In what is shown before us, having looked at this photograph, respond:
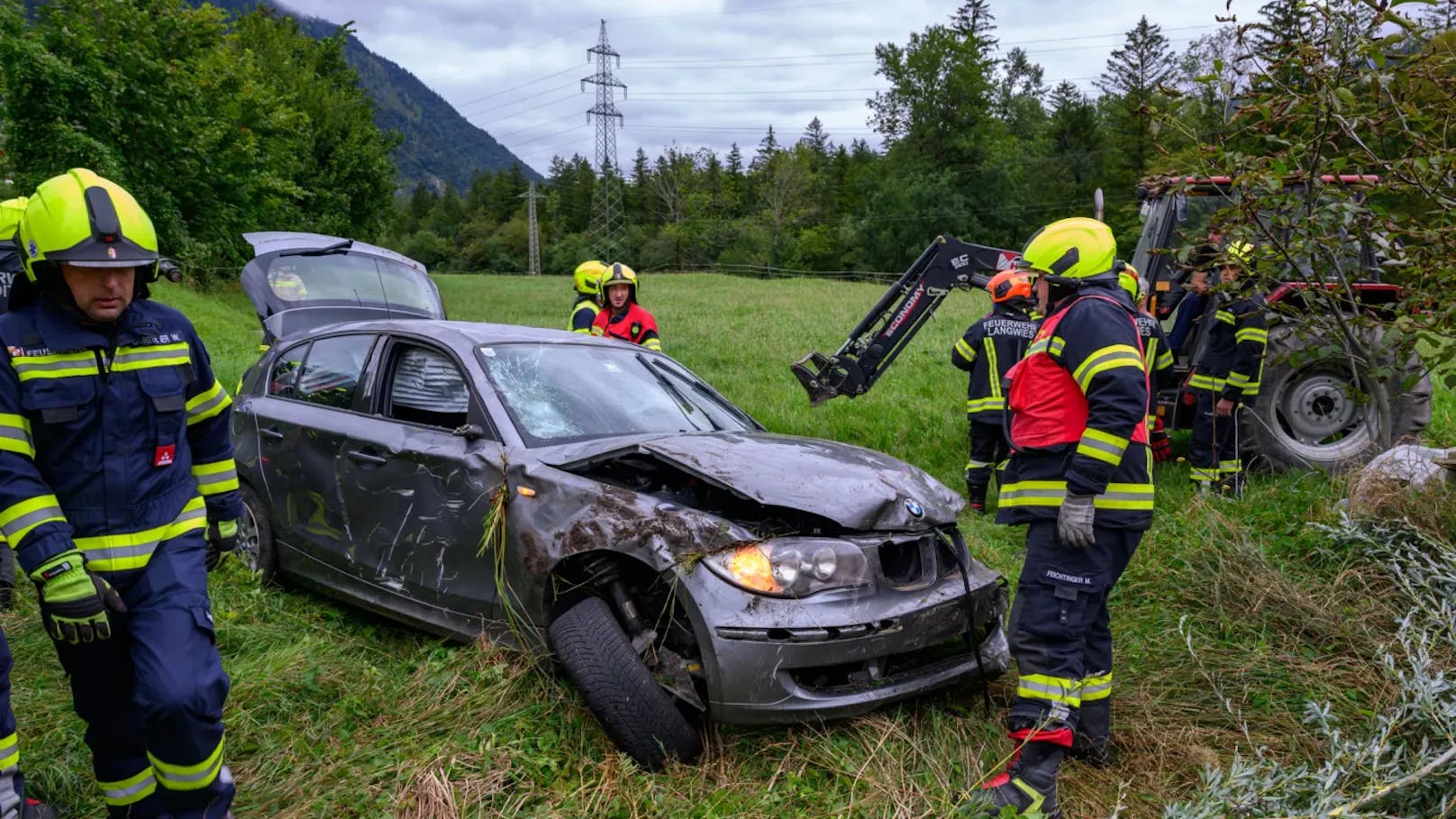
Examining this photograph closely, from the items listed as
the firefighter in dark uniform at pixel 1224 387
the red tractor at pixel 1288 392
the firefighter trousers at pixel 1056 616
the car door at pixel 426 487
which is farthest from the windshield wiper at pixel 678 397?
the firefighter in dark uniform at pixel 1224 387

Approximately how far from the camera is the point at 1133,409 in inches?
117

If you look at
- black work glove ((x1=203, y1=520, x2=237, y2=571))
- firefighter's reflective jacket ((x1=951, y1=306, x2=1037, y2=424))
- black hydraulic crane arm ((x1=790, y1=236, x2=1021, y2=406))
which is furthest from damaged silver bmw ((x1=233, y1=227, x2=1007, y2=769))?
black hydraulic crane arm ((x1=790, y1=236, x2=1021, y2=406))

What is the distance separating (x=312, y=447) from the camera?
4.24 metres

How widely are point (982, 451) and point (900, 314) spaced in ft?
4.65

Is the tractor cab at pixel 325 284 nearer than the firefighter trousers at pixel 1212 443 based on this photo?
No

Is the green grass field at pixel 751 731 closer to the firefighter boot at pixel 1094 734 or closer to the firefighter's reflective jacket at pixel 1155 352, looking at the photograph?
the firefighter boot at pixel 1094 734

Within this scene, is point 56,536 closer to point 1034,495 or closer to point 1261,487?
point 1034,495

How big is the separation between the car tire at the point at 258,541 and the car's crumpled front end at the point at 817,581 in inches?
79.3

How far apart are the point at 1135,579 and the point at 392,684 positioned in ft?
11.7

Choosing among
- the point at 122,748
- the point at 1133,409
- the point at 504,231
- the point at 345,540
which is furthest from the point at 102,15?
the point at 504,231

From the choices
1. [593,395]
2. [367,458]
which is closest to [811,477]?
[593,395]

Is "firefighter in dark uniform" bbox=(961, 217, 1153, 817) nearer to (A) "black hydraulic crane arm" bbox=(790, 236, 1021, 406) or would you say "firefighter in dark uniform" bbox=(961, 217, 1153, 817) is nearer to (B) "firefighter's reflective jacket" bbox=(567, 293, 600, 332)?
(A) "black hydraulic crane arm" bbox=(790, 236, 1021, 406)

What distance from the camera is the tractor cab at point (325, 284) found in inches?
308

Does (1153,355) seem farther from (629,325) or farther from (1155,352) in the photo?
(629,325)
